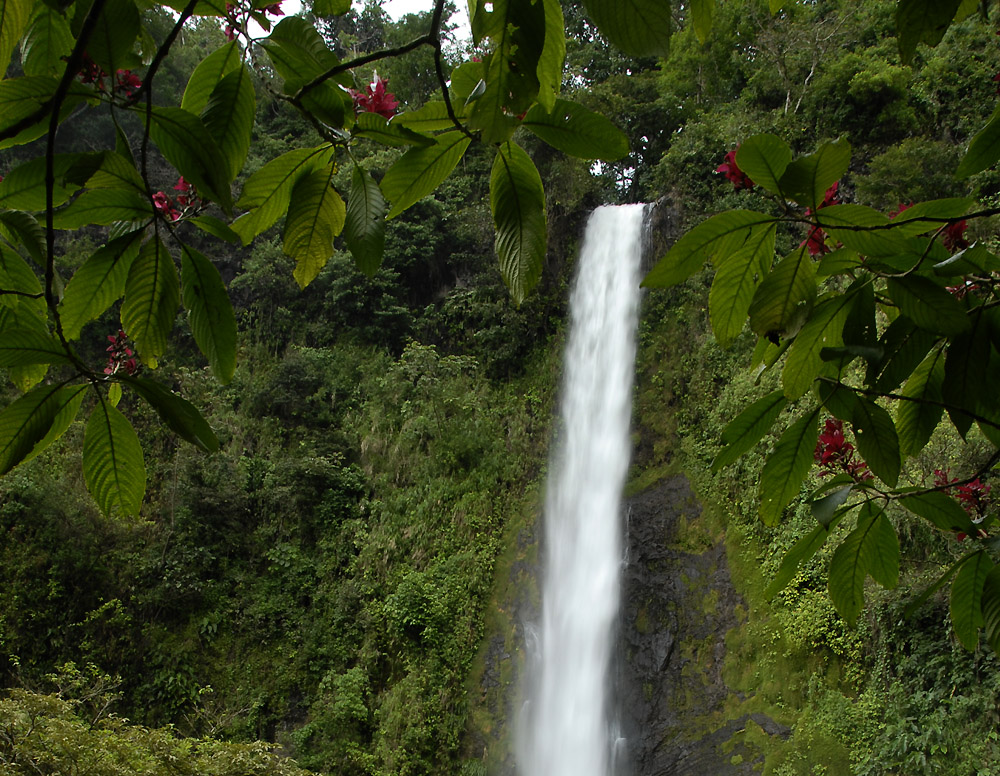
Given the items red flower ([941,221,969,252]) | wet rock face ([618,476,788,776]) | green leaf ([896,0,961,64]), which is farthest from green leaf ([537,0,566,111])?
wet rock face ([618,476,788,776])

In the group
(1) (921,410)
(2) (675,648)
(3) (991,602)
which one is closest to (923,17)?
(1) (921,410)

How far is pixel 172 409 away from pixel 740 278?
0.45 m

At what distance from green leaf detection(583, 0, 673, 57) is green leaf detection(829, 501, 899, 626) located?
1.65ft

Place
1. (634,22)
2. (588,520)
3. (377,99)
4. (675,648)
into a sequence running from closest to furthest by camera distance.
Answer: (634,22)
(377,99)
(675,648)
(588,520)

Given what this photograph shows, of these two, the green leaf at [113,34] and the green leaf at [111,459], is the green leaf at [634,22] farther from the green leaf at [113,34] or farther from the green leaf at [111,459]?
the green leaf at [111,459]

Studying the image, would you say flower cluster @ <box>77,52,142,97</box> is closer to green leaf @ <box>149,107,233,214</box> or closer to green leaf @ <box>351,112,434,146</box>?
green leaf @ <box>149,107,233,214</box>

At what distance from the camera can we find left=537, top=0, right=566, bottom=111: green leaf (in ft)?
1.48

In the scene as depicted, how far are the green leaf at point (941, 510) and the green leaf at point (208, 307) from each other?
64cm

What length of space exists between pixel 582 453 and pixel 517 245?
797 centimetres

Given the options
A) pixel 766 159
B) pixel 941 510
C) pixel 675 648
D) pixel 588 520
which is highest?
pixel 588 520

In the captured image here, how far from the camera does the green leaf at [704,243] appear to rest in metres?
0.54

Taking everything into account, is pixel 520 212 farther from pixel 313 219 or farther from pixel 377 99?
pixel 377 99

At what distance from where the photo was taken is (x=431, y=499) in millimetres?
8383

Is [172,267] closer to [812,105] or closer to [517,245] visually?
[517,245]
